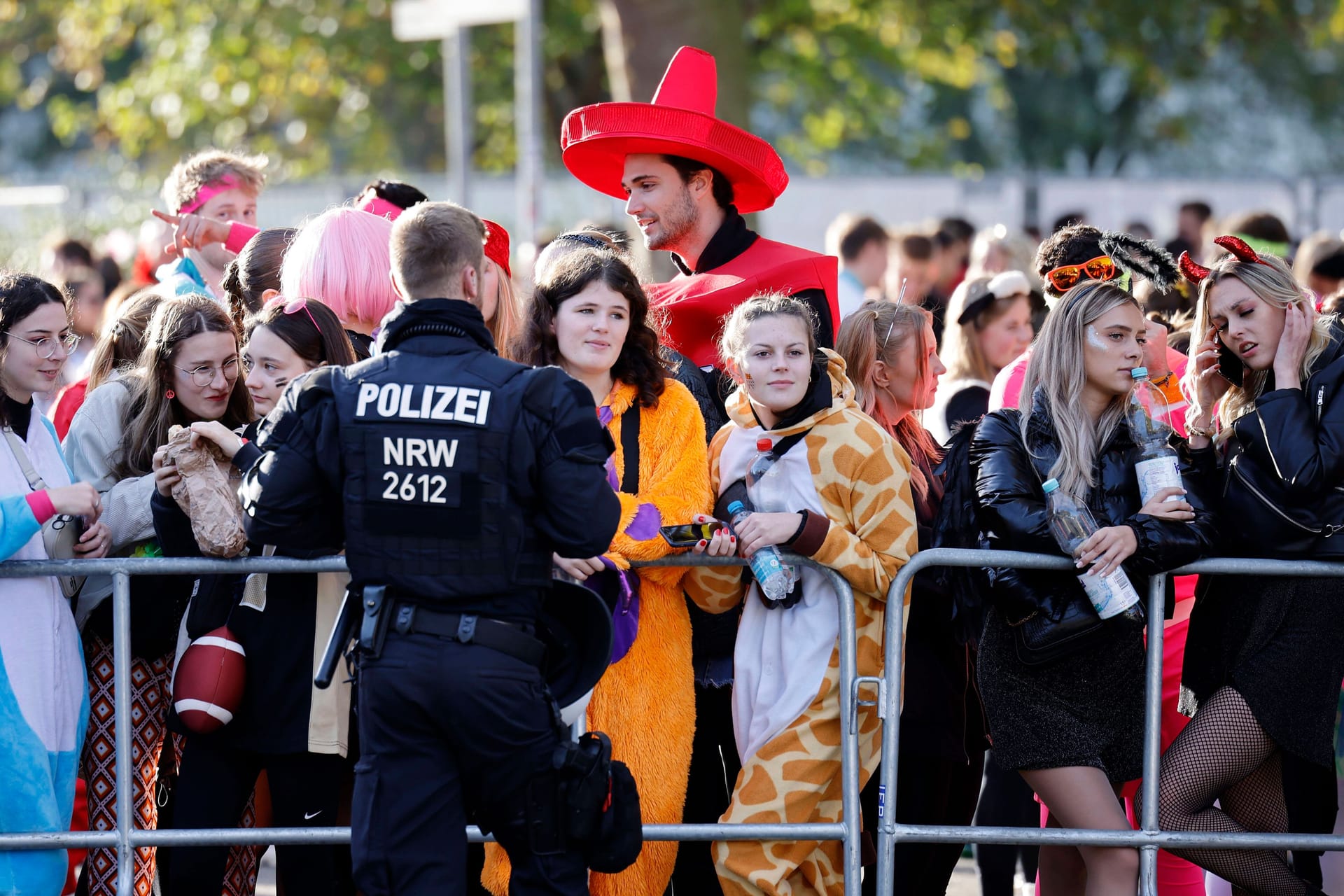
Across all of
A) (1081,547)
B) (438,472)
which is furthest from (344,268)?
(1081,547)

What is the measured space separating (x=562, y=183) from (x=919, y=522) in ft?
35.6

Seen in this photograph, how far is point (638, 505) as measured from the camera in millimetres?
4090

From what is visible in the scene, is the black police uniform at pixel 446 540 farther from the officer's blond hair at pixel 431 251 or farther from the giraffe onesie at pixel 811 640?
the giraffe onesie at pixel 811 640

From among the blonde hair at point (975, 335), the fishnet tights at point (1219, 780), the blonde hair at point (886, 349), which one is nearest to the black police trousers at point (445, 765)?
the fishnet tights at point (1219, 780)

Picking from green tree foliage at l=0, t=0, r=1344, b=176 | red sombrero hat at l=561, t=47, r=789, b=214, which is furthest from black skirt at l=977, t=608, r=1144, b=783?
green tree foliage at l=0, t=0, r=1344, b=176

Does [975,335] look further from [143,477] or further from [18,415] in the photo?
[18,415]

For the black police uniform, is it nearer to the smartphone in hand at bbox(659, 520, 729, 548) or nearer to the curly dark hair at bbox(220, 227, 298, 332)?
the smartphone in hand at bbox(659, 520, 729, 548)

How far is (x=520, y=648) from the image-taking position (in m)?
3.49

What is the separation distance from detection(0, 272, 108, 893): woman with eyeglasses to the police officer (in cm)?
83

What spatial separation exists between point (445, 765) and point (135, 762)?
1.41 meters

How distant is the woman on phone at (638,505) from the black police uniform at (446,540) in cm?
60

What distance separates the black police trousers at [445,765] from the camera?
343 centimetres

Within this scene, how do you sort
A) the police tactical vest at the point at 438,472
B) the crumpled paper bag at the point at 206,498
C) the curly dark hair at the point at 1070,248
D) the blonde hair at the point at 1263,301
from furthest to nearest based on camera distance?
the curly dark hair at the point at 1070,248 → the blonde hair at the point at 1263,301 → the crumpled paper bag at the point at 206,498 → the police tactical vest at the point at 438,472

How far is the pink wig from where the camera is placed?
469cm
